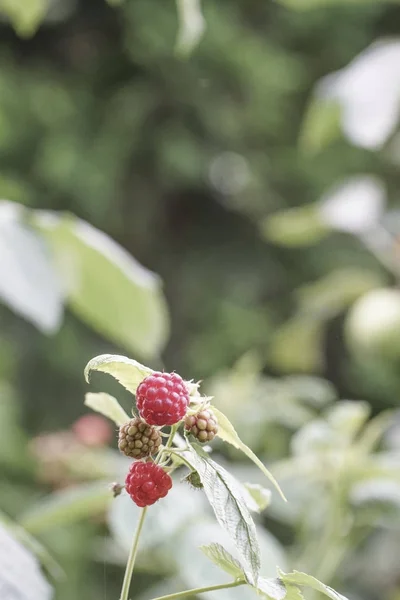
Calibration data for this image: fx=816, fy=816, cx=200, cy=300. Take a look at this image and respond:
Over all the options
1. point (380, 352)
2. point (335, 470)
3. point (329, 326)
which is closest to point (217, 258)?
point (329, 326)

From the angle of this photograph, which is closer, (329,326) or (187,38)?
(187,38)

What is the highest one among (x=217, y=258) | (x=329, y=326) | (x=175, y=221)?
(x=175, y=221)

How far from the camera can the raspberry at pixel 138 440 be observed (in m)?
0.25

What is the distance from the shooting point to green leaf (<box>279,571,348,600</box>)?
0.77 ft

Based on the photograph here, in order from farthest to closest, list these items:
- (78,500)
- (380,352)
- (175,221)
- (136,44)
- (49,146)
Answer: (175,221)
(136,44)
(49,146)
(380,352)
(78,500)

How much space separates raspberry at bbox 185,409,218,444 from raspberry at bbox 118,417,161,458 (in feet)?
0.04

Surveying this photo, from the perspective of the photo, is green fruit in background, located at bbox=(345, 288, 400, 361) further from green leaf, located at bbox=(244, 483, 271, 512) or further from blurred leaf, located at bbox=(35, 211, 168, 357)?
green leaf, located at bbox=(244, 483, 271, 512)

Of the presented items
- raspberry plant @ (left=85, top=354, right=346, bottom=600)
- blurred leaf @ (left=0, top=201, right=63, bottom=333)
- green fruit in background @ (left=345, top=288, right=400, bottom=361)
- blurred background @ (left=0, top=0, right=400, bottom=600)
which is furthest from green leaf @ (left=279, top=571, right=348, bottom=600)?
green fruit in background @ (left=345, top=288, right=400, bottom=361)

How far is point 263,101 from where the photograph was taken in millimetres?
1552

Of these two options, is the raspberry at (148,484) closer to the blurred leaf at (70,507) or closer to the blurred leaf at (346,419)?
the blurred leaf at (70,507)

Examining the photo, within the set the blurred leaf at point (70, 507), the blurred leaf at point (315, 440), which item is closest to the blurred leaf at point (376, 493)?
the blurred leaf at point (315, 440)

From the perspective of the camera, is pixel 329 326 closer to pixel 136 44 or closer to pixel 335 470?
pixel 136 44

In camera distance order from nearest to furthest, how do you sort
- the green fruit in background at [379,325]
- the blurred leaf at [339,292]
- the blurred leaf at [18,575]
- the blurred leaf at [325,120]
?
1. the blurred leaf at [18,575]
2. the blurred leaf at [325,120]
3. the green fruit in background at [379,325]
4. the blurred leaf at [339,292]

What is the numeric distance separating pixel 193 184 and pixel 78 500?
1.14 metres
